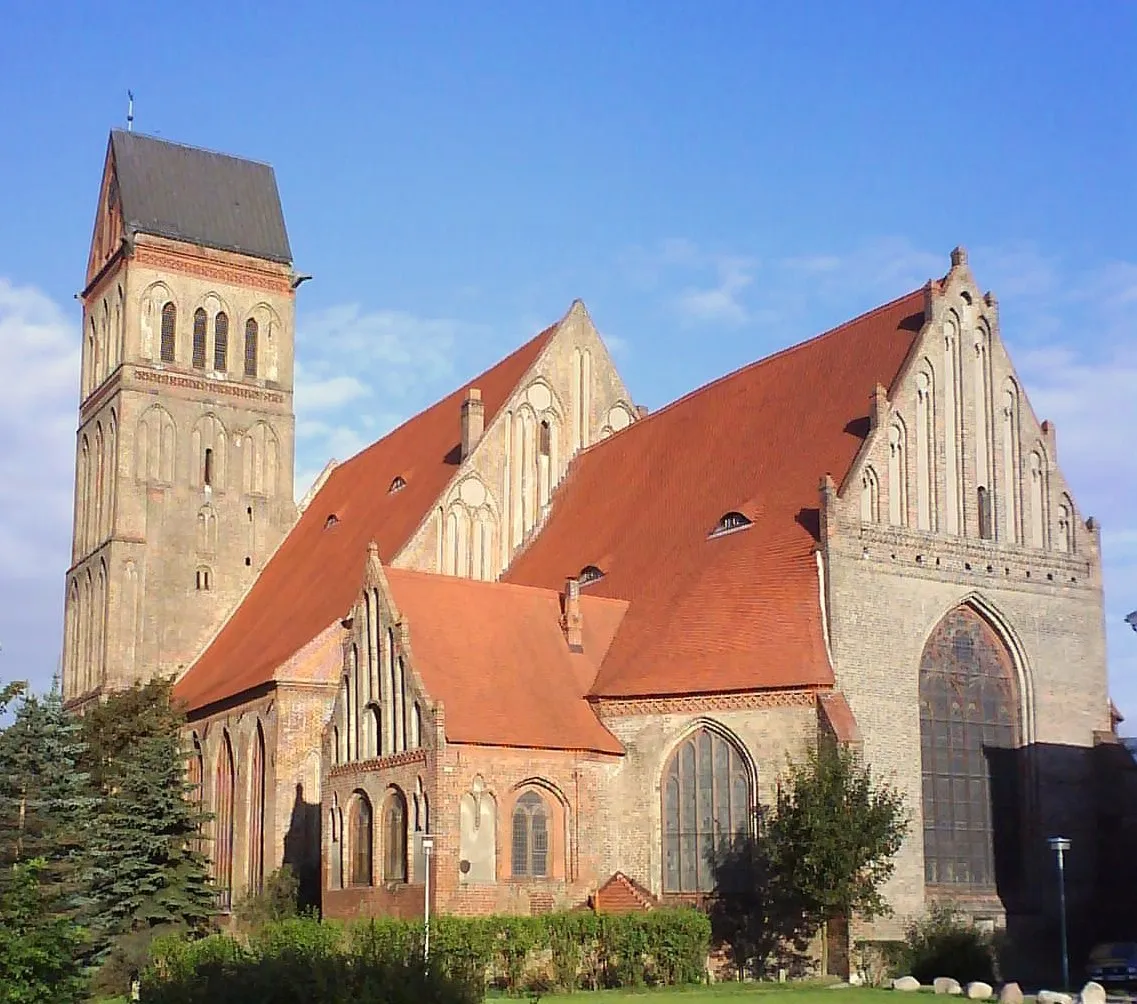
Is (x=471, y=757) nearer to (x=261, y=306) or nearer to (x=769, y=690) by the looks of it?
(x=769, y=690)

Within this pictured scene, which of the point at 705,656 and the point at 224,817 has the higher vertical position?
the point at 705,656

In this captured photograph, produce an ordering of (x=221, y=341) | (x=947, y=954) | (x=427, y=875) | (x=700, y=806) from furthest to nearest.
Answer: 1. (x=221, y=341)
2. (x=700, y=806)
3. (x=427, y=875)
4. (x=947, y=954)

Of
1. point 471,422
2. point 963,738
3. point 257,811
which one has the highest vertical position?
point 471,422

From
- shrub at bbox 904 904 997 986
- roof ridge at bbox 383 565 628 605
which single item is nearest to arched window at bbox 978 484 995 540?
roof ridge at bbox 383 565 628 605

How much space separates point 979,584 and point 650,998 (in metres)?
12.5

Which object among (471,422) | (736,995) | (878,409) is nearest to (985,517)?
(878,409)

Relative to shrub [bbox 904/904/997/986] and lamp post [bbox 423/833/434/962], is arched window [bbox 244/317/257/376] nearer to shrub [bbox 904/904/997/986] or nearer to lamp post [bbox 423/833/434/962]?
lamp post [bbox 423/833/434/962]

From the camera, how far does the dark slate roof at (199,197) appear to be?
177 feet

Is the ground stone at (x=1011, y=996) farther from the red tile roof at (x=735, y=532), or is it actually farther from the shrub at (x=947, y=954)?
the red tile roof at (x=735, y=532)

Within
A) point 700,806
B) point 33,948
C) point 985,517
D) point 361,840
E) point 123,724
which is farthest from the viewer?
point 123,724

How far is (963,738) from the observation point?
33906mm

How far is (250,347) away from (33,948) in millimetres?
32391

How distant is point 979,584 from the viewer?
3447 centimetres

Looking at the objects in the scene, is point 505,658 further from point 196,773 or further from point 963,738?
point 196,773
